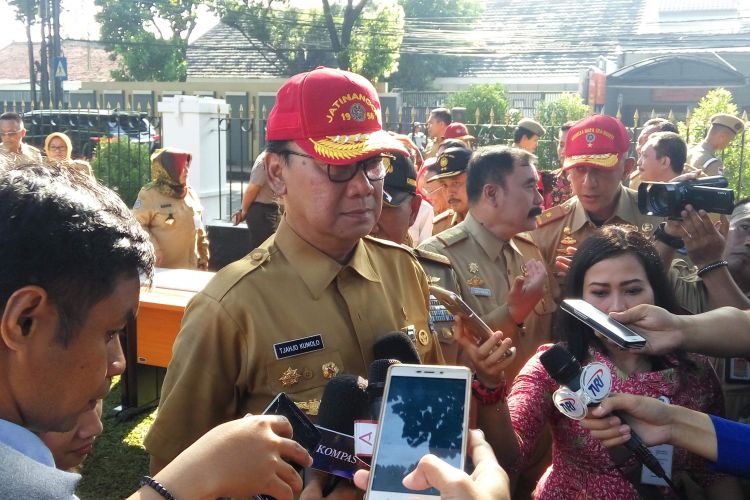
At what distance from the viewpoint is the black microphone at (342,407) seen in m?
1.67

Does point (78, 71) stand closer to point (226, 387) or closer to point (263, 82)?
point (263, 82)

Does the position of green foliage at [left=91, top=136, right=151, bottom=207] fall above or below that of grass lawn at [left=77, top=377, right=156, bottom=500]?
above

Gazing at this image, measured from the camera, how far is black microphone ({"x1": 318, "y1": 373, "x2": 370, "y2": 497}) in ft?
5.49

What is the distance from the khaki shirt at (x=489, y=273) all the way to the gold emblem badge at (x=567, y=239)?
0.67m

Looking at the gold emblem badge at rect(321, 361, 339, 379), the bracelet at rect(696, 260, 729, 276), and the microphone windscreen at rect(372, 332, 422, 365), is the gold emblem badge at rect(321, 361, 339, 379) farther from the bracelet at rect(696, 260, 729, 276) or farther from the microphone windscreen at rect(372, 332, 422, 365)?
the bracelet at rect(696, 260, 729, 276)

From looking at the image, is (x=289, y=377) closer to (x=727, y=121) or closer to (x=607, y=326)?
(x=607, y=326)

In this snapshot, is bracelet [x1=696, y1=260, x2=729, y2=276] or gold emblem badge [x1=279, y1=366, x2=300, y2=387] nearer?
gold emblem badge [x1=279, y1=366, x2=300, y2=387]

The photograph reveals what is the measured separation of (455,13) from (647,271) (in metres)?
37.9

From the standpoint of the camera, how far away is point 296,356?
2.04 meters

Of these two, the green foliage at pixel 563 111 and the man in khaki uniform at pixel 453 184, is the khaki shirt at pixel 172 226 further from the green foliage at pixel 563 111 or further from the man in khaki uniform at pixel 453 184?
the green foliage at pixel 563 111

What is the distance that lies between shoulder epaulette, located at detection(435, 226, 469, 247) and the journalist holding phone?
40.1 inches

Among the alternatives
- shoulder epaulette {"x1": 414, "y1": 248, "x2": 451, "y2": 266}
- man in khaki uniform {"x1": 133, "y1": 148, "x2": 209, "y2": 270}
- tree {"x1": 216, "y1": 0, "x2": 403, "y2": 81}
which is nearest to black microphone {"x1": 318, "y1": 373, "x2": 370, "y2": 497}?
shoulder epaulette {"x1": 414, "y1": 248, "x2": 451, "y2": 266}

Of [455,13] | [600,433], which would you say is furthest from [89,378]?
[455,13]

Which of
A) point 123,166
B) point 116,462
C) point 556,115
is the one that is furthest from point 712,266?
point 556,115
